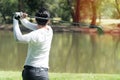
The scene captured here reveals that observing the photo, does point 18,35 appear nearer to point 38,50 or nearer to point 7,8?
point 38,50

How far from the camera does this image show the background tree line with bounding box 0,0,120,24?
39.7 metres

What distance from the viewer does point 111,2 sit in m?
44.1

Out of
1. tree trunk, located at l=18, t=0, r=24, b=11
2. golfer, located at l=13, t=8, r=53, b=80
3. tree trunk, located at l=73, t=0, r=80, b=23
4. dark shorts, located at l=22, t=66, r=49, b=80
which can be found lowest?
tree trunk, located at l=73, t=0, r=80, b=23

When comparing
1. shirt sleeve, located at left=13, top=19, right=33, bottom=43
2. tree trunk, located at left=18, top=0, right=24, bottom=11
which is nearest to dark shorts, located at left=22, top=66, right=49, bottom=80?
shirt sleeve, located at left=13, top=19, right=33, bottom=43

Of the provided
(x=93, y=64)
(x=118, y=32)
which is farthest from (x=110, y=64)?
(x=118, y=32)

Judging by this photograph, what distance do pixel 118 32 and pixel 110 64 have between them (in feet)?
74.9

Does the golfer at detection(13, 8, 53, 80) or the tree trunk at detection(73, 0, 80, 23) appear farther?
the tree trunk at detection(73, 0, 80, 23)

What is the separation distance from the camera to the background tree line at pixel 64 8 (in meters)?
39.7

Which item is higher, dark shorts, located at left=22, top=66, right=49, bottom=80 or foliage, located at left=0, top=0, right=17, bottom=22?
dark shorts, located at left=22, top=66, right=49, bottom=80

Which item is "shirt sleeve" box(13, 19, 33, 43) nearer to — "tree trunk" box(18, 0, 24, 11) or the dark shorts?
the dark shorts

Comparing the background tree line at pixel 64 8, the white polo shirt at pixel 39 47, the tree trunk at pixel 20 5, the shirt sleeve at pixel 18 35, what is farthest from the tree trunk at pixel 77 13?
the shirt sleeve at pixel 18 35

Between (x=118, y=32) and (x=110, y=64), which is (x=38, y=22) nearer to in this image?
(x=110, y=64)

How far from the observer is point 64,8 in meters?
42.3

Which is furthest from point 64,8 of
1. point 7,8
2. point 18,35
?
point 18,35
